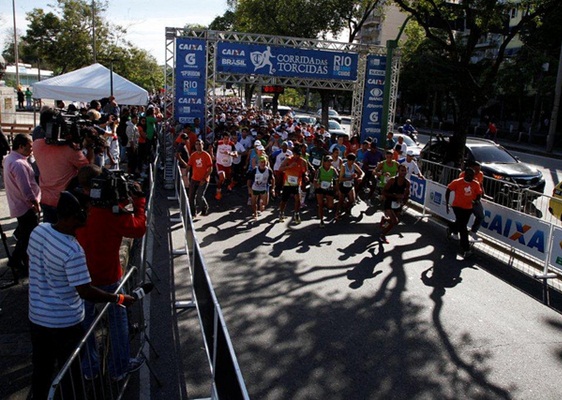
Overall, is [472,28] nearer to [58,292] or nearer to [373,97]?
[373,97]

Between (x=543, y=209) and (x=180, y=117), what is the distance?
37.4 feet

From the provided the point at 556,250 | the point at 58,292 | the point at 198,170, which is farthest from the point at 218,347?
the point at 198,170

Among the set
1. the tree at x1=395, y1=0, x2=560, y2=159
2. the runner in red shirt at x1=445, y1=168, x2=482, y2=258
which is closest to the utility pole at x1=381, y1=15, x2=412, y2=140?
the tree at x1=395, y1=0, x2=560, y2=159

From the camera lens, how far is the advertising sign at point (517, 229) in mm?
9062

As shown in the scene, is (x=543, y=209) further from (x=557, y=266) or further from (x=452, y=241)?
(x=557, y=266)

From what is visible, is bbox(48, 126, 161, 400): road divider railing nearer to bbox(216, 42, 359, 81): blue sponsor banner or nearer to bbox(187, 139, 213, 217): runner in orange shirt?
bbox(187, 139, 213, 217): runner in orange shirt

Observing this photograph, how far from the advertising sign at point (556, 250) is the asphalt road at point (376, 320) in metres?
0.56

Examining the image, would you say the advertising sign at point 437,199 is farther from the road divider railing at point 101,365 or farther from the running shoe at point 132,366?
the running shoe at point 132,366

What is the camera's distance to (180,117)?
17.5m

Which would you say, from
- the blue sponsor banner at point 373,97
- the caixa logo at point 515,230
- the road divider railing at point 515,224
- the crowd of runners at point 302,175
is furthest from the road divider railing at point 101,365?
the blue sponsor banner at point 373,97

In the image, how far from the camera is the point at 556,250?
871 cm

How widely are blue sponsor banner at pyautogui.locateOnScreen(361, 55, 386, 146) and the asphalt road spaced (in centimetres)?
901

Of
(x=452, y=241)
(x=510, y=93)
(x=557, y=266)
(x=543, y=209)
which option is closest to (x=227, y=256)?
(x=452, y=241)

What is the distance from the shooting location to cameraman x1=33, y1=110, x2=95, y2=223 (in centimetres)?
645
